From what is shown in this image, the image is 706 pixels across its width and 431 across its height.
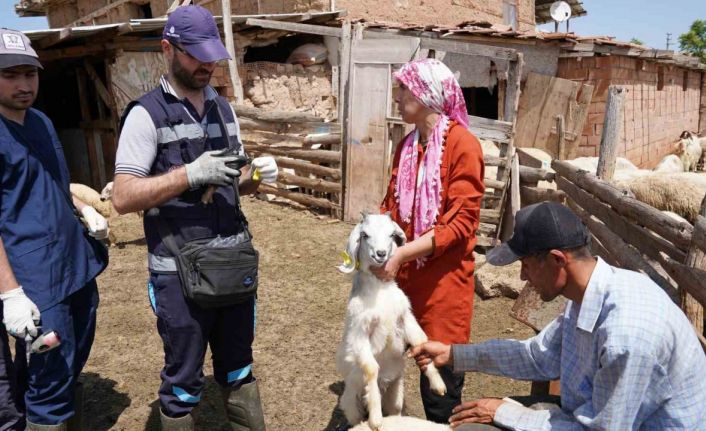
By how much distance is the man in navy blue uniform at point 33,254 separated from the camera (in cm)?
250

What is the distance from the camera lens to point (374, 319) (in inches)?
113

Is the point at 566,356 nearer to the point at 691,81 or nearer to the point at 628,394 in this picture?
the point at 628,394

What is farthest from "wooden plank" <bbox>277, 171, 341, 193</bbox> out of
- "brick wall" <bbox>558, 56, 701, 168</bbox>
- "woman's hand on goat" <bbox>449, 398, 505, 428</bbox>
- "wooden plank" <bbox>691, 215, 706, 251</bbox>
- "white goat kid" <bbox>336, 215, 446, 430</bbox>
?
"woman's hand on goat" <bbox>449, 398, 505, 428</bbox>

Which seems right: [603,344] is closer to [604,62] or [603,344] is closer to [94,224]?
[94,224]

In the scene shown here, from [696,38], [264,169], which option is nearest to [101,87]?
[264,169]

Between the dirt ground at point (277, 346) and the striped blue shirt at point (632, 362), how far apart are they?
2.13m

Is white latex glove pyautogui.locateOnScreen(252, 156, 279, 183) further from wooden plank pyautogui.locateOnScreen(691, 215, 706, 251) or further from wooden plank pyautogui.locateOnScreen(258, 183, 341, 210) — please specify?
wooden plank pyautogui.locateOnScreen(258, 183, 341, 210)

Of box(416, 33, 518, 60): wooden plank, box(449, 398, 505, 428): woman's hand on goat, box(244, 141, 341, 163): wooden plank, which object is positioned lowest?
box(449, 398, 505, 428): woman's hand on goat

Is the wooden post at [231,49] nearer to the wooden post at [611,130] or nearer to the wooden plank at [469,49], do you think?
the wooden plank at [469,49]

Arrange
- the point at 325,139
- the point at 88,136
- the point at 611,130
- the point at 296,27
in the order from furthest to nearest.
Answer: the point at 88,136, the point at 296,27, the point at 325,139, the point at 611,130

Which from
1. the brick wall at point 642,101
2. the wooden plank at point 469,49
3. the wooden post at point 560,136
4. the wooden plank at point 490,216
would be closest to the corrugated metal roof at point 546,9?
the brick wall at point 642,101

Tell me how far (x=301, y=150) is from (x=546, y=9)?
1514 cm

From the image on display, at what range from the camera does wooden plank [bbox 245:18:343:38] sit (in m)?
9.62

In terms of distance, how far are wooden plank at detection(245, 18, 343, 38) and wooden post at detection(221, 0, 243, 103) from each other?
405mm
